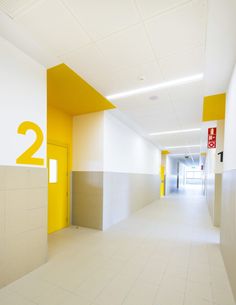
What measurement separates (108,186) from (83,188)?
695mm

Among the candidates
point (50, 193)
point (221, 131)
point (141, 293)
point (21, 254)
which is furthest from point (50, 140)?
point (221, 131)

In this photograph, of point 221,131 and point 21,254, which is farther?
point 221,131

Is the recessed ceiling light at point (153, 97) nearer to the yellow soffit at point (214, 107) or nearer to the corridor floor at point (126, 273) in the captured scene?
the yellow soffit at point (214, 107)

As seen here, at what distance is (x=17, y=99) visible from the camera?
2270 mm

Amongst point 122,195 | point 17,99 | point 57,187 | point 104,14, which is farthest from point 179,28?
point 122,195

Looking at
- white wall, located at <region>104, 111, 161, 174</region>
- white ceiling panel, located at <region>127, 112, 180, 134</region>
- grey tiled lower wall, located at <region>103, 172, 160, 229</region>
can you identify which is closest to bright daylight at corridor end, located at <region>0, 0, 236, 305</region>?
grey tiled lower wall, located at <region>103, 172, 160, 229</region>

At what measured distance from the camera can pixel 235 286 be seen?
1.94 m

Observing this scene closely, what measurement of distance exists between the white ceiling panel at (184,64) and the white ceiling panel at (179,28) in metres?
0.13

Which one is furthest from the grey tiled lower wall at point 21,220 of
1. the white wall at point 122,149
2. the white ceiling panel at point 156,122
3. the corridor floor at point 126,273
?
the white ceiling panel at point 156,122

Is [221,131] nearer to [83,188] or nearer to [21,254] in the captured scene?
[83,188]

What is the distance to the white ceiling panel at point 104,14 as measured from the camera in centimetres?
164

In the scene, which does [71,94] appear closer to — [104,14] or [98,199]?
[104,14]

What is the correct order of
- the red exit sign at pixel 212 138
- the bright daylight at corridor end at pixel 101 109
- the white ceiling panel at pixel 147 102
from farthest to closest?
1. the red exit sign at pixel 212 138
2. the white ceiling panel at pixel 147 102
3. the bright daylight at corridor end at pixel 101 109

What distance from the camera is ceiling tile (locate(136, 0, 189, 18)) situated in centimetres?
161
